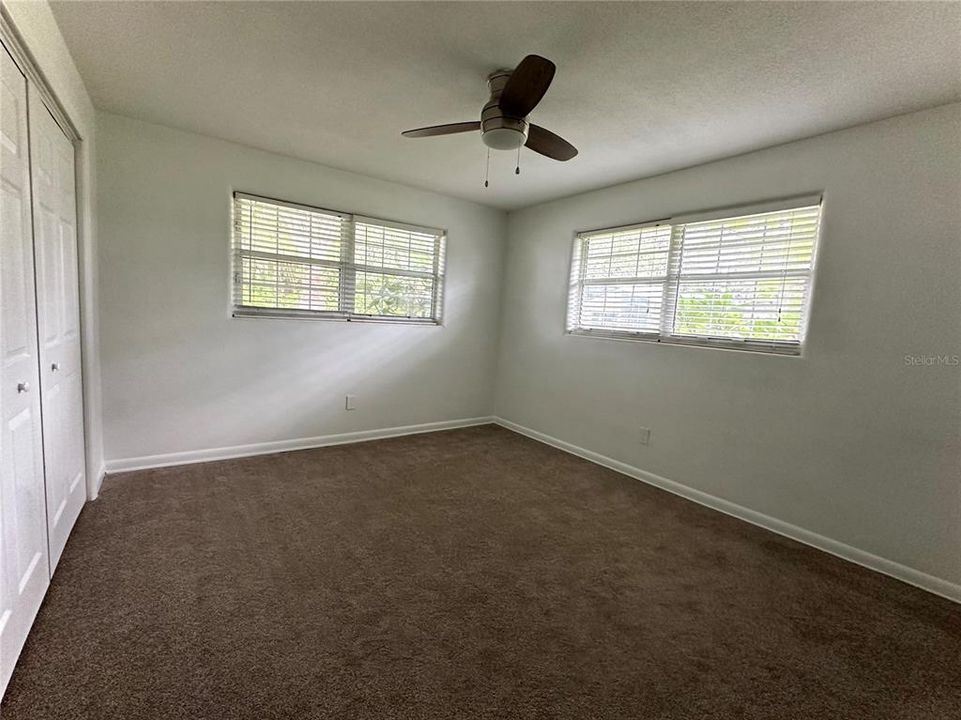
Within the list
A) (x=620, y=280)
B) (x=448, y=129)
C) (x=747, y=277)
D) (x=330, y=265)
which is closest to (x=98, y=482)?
(x=330, y=265)

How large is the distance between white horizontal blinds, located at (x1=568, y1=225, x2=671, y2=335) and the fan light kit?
56.6 inches

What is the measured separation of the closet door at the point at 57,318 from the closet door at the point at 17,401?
0.12 metres

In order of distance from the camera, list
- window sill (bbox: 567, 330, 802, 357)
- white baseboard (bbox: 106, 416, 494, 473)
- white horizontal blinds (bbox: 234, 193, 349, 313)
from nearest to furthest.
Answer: window sill (bbox: 567, 330, 802, 357) → white baseboard (bbox: 106, 416, 494, 473) → white horizontal blinds (bbox: 234, 193, 349, 313)

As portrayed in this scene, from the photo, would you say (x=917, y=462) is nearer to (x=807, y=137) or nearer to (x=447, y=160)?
(x=807, y=137)

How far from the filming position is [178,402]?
10.4 feet

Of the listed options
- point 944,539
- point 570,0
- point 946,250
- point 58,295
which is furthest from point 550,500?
point 58,295

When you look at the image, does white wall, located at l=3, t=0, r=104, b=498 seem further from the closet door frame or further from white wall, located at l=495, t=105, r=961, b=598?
white wall, located at l=495, t=105, r=961, b=598

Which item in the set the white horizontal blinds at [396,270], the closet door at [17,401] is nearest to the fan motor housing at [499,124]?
the closet door at [17,401]

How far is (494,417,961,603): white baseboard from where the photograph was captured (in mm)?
2174

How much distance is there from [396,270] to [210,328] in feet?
5.37

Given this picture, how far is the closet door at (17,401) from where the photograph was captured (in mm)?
1377

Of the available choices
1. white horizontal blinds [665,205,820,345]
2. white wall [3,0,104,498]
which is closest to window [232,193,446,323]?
white wall [3,0,104,498]

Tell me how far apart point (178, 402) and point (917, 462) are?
4607 mm

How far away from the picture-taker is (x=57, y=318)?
2053mm
